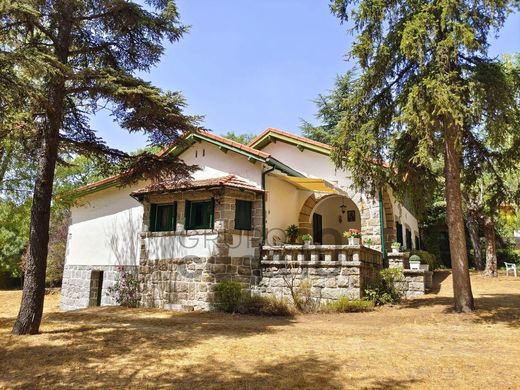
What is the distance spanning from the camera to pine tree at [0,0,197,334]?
23.2 feet

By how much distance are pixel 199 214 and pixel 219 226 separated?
1.05 meters

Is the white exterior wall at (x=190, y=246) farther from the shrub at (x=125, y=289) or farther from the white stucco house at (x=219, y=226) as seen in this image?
the shrub at (x=125, y=289)

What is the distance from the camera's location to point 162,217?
1416 cm

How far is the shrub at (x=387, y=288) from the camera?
11.9 metres

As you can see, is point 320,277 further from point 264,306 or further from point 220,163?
point 220,163

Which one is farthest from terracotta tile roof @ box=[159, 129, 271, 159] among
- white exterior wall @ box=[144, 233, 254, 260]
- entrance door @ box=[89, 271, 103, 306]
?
entrance door @ box=[89, 271, 103, 306]

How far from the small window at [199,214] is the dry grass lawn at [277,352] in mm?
3686

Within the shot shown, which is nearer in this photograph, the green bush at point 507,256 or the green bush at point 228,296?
the green bush at point 228,296

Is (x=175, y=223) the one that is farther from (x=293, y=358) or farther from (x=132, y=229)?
(x=293, y=358)

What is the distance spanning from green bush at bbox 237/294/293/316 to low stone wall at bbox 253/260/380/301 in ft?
2.18

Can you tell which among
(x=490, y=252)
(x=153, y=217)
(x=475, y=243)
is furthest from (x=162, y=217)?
(x=475, y=243)

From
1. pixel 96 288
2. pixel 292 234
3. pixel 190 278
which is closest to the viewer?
pixel 190 278

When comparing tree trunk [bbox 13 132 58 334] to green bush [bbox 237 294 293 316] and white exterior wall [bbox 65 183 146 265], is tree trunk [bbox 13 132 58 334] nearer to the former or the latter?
green bush [bbox 237 294 293 316]

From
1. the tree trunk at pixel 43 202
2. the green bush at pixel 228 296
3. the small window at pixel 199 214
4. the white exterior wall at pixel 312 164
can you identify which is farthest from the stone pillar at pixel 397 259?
the tree trunk at pixel 43 202
